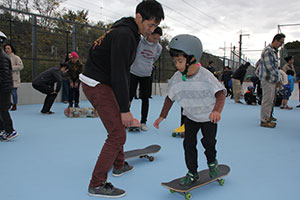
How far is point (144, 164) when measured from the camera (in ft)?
9.55

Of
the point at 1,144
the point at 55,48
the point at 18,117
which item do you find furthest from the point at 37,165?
the point at 55,48

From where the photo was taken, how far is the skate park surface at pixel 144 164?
219cm

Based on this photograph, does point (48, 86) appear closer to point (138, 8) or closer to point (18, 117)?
point (18, 117)

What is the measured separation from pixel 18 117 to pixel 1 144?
7.68 feet

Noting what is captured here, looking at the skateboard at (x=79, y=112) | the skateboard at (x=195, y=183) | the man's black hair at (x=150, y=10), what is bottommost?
the skateboard at (x=195, y=183)

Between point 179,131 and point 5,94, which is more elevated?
point 5,94

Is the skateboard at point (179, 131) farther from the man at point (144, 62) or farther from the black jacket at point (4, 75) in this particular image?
the black jacket at point (4, 75)

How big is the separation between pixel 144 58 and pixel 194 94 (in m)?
2.51

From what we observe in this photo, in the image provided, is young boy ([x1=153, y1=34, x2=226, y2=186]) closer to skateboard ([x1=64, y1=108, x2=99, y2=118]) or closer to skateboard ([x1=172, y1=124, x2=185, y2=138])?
skateboard ([x1=172, y1=124, x2=185, y2=138])

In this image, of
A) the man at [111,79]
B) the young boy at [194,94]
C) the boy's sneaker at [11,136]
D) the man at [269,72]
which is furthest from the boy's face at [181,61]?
the man at [269,72]

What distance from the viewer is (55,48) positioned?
28.7 feet

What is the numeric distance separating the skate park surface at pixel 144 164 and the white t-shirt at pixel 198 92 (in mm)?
723

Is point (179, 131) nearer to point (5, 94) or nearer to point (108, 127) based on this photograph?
point (108, 127)

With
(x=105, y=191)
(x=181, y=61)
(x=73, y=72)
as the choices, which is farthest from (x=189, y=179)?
(x=73, y=72)
